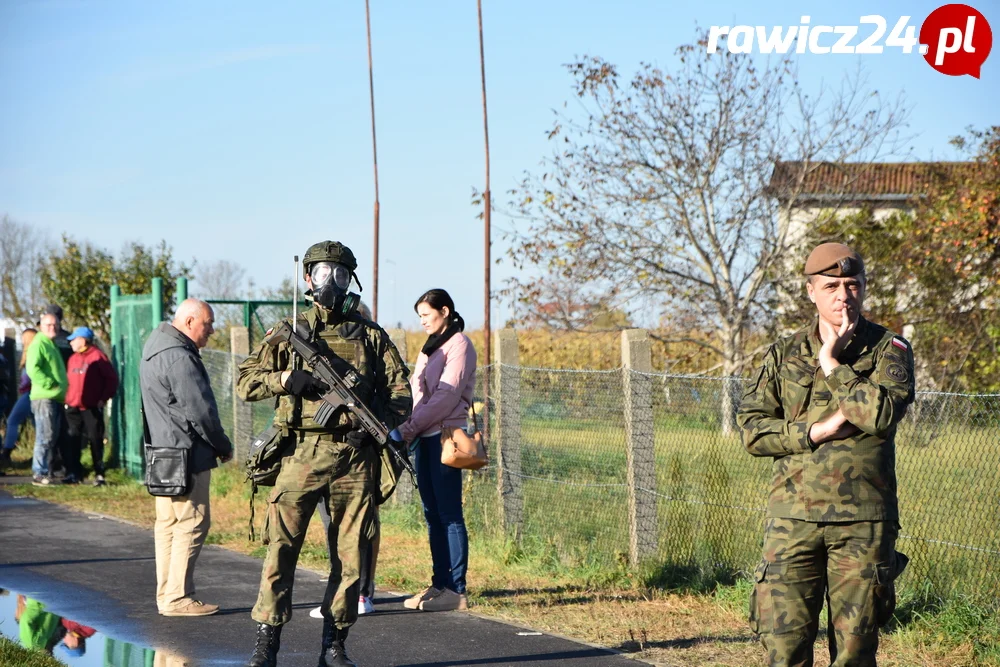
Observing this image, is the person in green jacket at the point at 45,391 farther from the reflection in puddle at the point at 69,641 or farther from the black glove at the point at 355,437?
the black glove at the point at 355,437

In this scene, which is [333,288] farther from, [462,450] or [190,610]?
[190,610]

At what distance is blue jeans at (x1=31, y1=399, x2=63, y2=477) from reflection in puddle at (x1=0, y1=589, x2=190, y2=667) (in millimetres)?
6124

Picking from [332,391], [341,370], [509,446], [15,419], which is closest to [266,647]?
[332,391]

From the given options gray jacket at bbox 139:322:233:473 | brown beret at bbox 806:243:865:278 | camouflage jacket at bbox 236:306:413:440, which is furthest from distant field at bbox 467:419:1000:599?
gray jacket at bbox 139:322:233:473

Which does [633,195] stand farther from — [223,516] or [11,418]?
[11,418]

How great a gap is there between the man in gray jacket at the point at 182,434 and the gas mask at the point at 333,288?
179 cm

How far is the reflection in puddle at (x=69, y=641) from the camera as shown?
19.5ft

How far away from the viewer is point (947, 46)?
14.8 m

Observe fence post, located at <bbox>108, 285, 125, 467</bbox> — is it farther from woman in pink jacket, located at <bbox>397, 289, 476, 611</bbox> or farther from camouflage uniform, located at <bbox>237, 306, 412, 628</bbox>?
camouflage uniform, located at <bbox>237, 306, 412, 628</bbox>

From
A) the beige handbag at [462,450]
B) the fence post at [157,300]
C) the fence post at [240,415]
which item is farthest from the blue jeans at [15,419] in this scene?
the beige handbag at [462,450]

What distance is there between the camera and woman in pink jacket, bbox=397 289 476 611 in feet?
23.2

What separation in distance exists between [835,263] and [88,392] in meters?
10.8

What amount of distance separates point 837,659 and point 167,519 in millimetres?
4467

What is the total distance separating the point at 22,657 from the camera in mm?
5793
